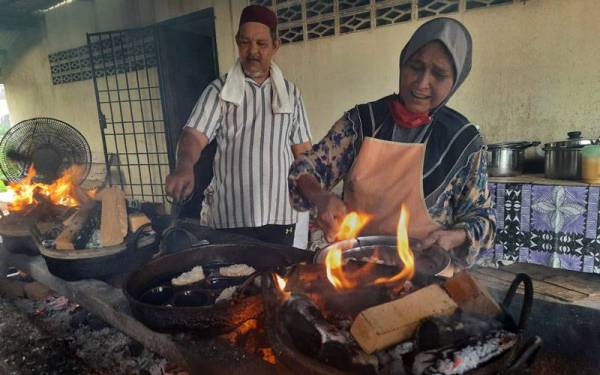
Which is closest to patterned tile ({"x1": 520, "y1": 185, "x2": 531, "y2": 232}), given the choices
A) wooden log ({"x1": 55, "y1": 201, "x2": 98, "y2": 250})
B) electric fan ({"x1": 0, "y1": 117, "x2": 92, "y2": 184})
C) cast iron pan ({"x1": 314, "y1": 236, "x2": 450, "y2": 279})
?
cast iron pan ({"x1": 314, "y1": 236, "x2": 450, "y2": 279})

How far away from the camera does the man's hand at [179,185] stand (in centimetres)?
211

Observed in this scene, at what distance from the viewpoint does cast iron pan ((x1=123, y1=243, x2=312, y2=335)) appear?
1276mm

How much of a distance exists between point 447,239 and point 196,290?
1098 mm

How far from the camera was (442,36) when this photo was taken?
5.86ft

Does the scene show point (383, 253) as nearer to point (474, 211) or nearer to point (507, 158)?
point (474, 211)

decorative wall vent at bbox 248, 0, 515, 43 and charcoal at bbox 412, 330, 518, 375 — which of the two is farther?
decorative wall vent at bbox 248, 0, 515, 43

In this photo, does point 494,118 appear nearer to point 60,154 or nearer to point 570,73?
point 570,73

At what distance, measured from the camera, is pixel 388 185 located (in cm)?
213

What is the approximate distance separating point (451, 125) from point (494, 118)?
2137 mm

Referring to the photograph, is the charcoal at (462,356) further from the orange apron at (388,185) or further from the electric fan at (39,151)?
the electric fan at (39,151)

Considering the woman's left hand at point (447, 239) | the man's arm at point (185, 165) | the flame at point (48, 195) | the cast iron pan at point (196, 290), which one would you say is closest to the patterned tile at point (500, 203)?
the woman's left hand at point (447, 239)

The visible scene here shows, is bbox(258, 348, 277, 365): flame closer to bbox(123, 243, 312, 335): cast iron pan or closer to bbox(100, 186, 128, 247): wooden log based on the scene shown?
bbox(123, 243, 312, 335): cast iron pan

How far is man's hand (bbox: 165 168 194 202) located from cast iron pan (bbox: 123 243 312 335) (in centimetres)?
43

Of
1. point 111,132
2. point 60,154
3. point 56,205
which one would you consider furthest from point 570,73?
point 111,132
